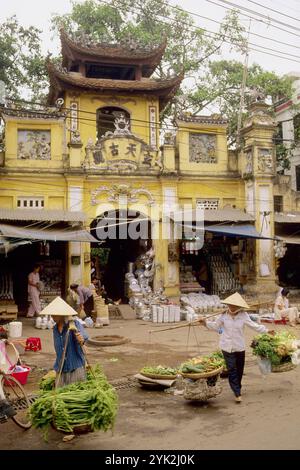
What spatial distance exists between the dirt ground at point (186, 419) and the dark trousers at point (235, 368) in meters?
0.23

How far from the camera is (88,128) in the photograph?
2045 centimetres

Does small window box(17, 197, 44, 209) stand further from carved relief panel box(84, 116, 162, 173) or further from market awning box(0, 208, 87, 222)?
carved relief panel box(84, 116, 162, 173)

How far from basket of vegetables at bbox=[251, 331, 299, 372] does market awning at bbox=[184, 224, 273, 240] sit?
877 cm

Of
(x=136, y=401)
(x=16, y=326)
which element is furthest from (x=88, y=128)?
(x=136, y=401)

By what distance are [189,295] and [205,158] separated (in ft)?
18.3

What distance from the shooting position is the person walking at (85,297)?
1539cm

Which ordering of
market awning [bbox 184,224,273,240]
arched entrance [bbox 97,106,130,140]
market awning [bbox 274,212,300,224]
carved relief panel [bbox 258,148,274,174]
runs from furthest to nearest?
1. arched entrance [bbox 97,106,130,140]
2. market awning [bbox 274,212,300,224]
3. carved relief panel [bbox 258,148,274,174]
4. market awning [bbox 184,224,273,240]

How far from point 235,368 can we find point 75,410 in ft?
9.39

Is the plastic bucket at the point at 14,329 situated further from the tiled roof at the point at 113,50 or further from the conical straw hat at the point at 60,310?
the tiled roof at the point at 113,50

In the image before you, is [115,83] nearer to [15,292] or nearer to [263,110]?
[263,110]

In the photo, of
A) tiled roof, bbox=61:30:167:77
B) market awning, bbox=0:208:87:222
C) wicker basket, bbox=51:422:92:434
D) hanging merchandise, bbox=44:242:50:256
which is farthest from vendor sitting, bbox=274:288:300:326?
tiled roof, bbox=61:30:167:77

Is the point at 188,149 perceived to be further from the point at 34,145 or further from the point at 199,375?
the point at 199,375

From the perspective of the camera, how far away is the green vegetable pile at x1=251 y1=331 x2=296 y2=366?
751 cm
